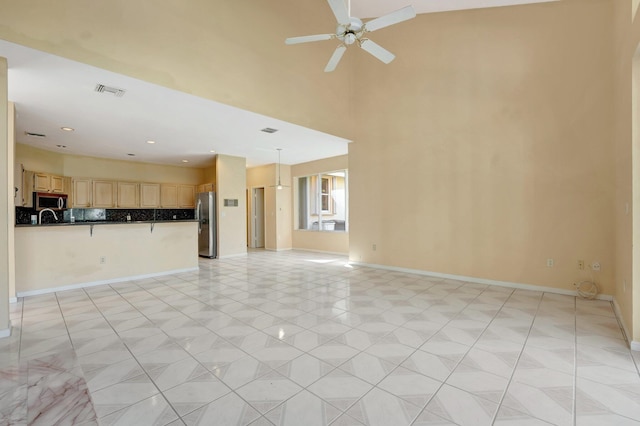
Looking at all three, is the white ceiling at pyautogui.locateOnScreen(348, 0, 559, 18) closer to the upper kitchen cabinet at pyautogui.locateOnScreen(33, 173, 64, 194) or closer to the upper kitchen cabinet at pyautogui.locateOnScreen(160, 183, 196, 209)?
the upper kitchen cabinet at pyautogui.locateOnScreen(160, 183, 196, 209)

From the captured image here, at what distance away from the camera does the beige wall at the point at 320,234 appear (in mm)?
7831

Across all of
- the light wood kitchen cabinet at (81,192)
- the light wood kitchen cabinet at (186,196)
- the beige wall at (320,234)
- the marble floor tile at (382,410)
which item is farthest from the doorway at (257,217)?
the marble floor tile at (382,410)

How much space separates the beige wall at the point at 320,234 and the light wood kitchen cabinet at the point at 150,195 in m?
4.03

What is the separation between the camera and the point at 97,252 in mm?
4809

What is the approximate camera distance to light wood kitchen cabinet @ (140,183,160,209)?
8195 millimetres

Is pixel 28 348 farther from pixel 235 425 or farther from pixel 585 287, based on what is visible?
pixel 585 287

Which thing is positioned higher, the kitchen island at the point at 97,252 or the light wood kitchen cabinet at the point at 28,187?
the light wood kitchen cabinet at the point at 28,187

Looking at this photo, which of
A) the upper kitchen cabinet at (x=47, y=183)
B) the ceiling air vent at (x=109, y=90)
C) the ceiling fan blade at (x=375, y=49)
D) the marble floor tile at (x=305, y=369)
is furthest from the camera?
the upper kitchen cabinet at (x=47, y=183)

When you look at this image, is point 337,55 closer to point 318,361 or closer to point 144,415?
point 318,361

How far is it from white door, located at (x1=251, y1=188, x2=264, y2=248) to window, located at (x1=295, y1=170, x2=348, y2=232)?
4.83ft

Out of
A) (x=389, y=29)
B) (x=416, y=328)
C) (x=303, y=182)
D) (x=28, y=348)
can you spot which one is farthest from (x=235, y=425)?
(x=303, y=182)

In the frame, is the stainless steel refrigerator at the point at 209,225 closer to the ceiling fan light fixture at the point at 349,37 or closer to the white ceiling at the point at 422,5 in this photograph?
the white ceiling at the point at 422,5

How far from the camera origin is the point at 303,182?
9.12 metres

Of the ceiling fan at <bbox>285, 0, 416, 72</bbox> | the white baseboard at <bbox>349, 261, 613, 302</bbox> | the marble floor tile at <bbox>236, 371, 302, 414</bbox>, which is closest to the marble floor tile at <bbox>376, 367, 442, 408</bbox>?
the marble floor tile at <bbox>236, 371, 302, 414</bbox>
